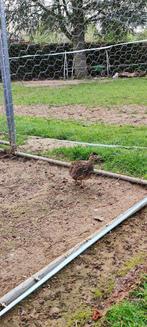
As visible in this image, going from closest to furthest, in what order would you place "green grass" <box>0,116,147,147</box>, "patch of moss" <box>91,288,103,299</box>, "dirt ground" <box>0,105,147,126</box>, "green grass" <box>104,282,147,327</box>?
1. "green grass" <box>104,282,147,327</box>
2. "patch of moss" <box>91,288,103,299</box>
3. "green grass" <box>0,116,147,147</box>
4. "dirt ground" <box>0,105,147,126</box>

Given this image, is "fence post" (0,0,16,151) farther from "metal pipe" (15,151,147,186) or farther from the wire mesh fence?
"metal pipe" (15,151,147,186)

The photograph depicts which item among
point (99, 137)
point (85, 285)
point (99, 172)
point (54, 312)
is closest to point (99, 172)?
point (99, 172)

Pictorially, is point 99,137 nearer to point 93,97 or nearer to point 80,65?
point 93,97

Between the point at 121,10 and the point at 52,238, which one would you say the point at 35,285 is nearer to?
the point at 52,238

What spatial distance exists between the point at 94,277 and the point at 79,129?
138 inches

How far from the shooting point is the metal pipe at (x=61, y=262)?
1.97m

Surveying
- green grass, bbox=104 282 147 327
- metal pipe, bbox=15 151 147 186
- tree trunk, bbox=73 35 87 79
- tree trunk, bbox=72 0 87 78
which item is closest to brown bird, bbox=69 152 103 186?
metal pipe, bbox=15 151 147 186

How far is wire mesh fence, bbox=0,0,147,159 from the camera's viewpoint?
5.71m

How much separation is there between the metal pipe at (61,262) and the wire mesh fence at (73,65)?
6.11 feet

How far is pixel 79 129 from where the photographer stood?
5492 millimetres

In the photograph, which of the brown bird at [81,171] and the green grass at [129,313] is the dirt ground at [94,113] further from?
the green grass at [129,313]

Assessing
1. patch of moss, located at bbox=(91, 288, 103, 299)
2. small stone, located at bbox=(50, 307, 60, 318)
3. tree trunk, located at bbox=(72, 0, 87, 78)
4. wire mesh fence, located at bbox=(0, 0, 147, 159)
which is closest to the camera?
small stone, located at bbox=(50, 307, 60, 318)

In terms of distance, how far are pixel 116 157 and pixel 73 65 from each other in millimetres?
11777

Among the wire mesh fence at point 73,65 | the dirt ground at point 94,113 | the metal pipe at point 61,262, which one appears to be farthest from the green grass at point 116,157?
the dirt ground at point 94,113
